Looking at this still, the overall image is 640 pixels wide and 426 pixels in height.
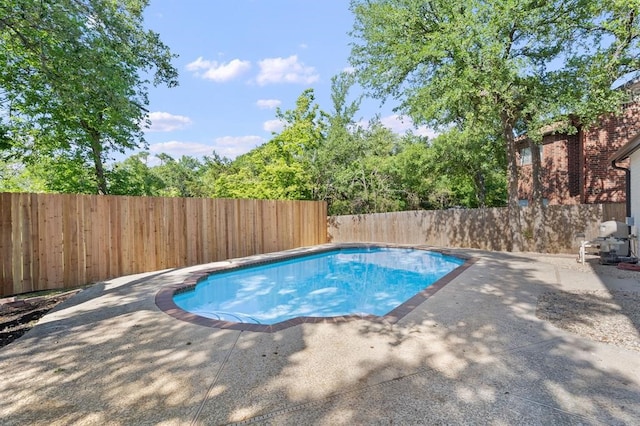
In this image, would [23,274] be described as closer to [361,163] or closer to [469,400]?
[469,400]

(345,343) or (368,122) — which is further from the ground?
(368,122)

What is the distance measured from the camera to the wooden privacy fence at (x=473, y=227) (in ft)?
29.7

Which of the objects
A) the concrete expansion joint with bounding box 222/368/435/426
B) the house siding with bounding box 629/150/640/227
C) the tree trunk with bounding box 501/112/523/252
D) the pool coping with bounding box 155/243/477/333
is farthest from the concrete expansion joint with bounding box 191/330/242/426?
the tree trunk with bounding box 501/112/523/252

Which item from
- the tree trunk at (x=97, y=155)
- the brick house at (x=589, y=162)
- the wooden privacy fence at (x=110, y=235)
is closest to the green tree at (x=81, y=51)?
the wooden privacy fence at (x=110, y=235)

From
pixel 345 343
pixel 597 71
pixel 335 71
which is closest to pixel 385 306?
pixel 345 343

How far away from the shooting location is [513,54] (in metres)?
9.38

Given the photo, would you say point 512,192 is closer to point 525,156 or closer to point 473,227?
point 473,227

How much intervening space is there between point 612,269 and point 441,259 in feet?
13.5

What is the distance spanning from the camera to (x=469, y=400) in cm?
210

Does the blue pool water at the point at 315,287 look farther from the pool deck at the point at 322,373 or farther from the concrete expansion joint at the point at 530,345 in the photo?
the concrete expansion joint at the point at 530,345

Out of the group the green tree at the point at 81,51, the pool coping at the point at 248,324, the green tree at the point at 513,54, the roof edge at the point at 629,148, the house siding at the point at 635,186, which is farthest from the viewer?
the green tree at the point at 513,54

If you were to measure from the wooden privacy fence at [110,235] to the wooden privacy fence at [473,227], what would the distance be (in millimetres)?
5291

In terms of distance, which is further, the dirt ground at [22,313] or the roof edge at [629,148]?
the roof edge at [629,148]

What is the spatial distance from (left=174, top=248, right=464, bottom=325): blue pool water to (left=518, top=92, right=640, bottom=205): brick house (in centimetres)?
685
